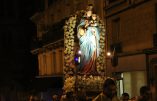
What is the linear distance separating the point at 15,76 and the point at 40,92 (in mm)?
16032

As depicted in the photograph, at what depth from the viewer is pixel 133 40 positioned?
2419 centimetres

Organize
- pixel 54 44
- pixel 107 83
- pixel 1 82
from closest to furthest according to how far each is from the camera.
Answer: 1. pixel 107 83
2. pixel 54 44
3. pixel 1 82

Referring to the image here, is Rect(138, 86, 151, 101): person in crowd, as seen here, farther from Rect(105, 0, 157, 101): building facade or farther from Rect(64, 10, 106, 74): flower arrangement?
Rect(105, 0, 157, 101): building facade

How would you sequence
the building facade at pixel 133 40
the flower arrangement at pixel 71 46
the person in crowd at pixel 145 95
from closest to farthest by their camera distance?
the person in crowd at pixel 145 95, the flower arrangement at pixel 71 46, the building facade at pixel 133 40

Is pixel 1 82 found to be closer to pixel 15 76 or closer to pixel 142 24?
pixel 15 76

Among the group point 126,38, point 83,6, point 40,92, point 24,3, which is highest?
point 24,3

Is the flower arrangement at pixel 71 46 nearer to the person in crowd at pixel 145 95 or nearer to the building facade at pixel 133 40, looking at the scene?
the building facade at pixel 133 40

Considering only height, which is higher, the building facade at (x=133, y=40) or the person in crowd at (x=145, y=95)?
the building facade at (x=133, y=40)

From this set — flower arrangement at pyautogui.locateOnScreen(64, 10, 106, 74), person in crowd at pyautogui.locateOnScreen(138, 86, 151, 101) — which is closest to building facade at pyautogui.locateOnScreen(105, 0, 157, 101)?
flower arrangement at pyautogui.locateOnScreen(64, 10, 106, 74)

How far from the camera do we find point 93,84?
752 inches

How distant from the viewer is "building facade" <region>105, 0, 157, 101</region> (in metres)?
22.2

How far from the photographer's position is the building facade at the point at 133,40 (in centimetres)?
2216

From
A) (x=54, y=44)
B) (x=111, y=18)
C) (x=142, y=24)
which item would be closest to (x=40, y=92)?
(x=54, y=44)

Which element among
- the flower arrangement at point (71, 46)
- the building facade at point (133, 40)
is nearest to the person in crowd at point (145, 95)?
the flower arrangement at point (71, 46)
